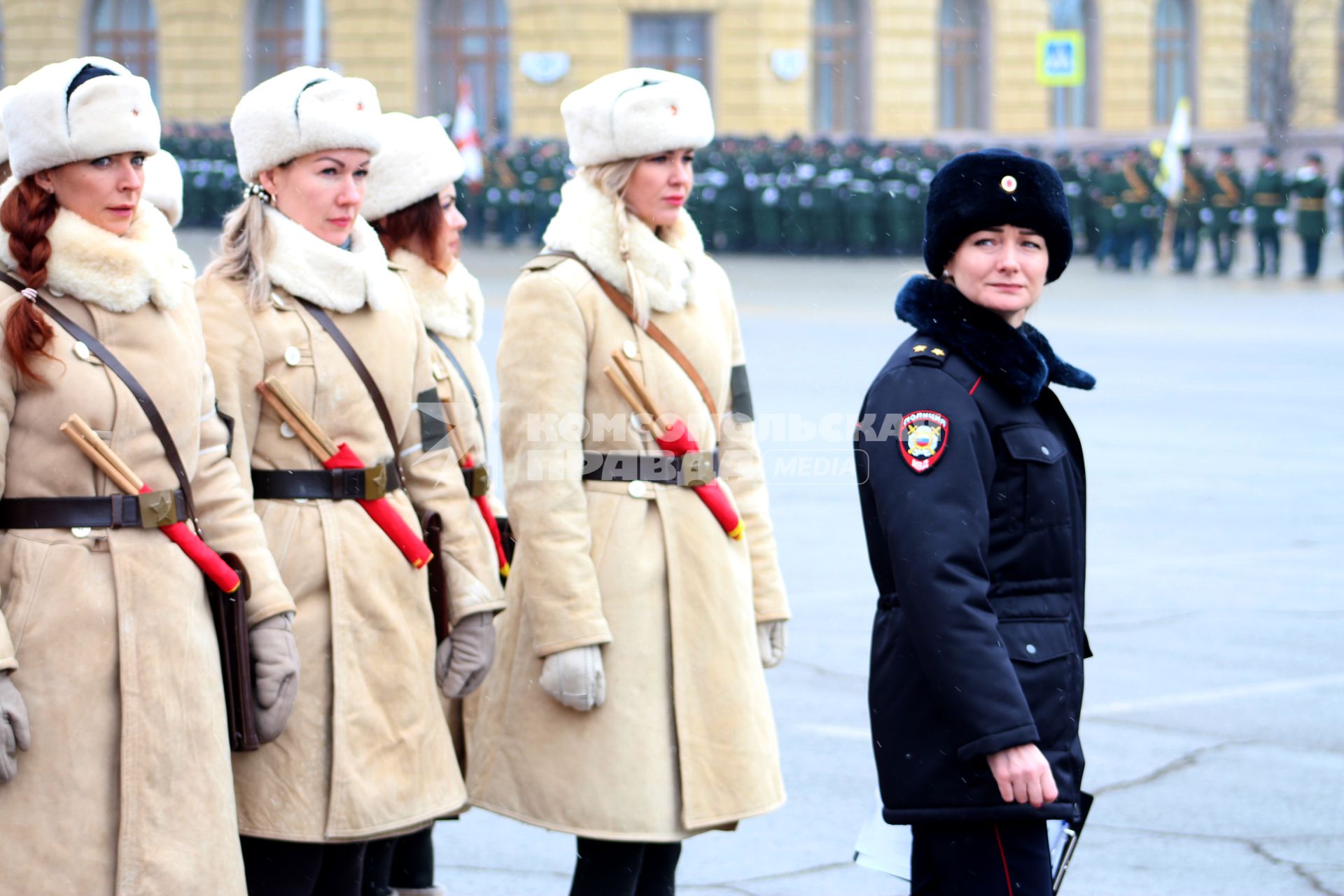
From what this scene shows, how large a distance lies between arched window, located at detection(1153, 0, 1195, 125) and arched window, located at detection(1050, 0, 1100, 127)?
133cm

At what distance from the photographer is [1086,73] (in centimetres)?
4038

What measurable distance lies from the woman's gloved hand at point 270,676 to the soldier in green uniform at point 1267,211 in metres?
24.3

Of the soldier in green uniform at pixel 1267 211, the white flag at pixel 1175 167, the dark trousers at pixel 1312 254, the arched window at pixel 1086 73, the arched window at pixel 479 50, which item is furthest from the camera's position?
the arched window at pixel 1086 73

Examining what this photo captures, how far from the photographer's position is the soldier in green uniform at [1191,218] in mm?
27016

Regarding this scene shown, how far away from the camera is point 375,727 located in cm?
376

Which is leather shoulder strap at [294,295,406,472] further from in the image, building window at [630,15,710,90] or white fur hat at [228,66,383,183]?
building window at [630,15,710,90]

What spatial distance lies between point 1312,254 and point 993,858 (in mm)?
24088

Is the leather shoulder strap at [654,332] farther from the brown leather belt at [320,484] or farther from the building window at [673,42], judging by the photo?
the building window at [673,42]

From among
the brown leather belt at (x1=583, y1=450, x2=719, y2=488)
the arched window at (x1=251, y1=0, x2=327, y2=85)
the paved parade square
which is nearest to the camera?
the brown leather belt at (x1=583, y1=450, x2=719, y2=488)

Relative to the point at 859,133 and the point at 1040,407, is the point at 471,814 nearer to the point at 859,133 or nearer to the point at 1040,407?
the point at 1040,407

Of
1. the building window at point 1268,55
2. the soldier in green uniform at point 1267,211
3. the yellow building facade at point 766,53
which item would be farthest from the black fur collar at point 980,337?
the building window at point 1268,55

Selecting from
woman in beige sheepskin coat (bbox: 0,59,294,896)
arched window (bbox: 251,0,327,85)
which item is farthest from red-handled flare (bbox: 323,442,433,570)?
arched window (bbox: 251,0,327,85)

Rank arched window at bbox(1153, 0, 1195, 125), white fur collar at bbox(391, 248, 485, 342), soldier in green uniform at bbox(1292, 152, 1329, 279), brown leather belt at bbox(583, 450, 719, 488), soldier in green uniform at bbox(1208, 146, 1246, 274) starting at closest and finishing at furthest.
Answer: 1. brown leather belt at bbox(583, 450, 719, 488)
2. white fur collar at bbox(391, 248, 485, 342)
3. soldier in green uniform at bbox(1292, 152, 1329, 279)
4. soldier in green uniform at bbox(1208, 146, 1246, 274)
5. arched window at bbox(1153, 0, 1195, 125)

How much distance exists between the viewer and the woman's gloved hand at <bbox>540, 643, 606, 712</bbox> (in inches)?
151
